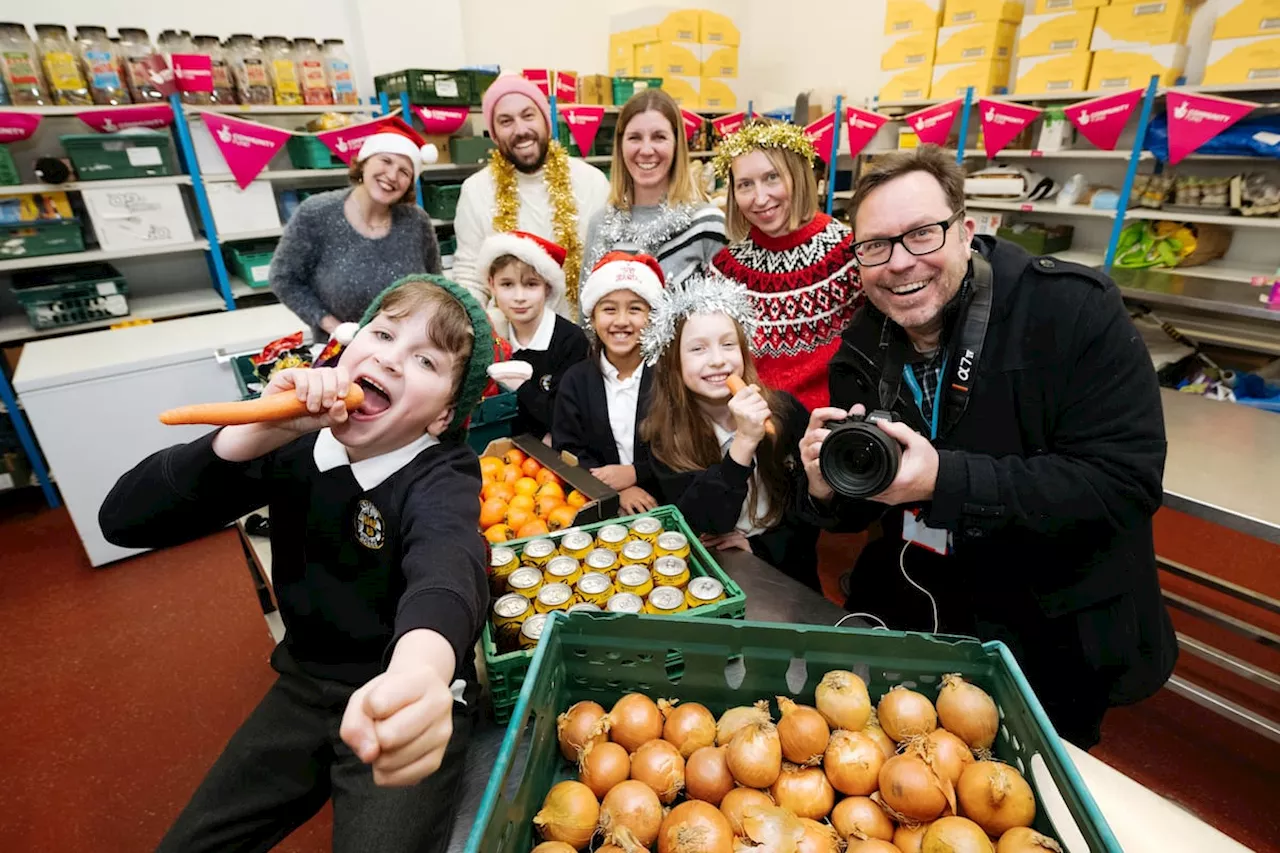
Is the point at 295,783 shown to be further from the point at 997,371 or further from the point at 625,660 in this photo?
the point at 997,371

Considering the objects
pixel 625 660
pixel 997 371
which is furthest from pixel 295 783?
pixel 997 371

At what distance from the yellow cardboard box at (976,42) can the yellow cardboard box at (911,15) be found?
13cm

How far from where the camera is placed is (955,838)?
69 centimetres

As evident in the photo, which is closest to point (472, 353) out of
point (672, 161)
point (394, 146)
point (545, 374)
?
point (545, 374)

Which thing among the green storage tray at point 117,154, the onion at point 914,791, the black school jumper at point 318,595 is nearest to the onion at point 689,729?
the onion at point 914,791

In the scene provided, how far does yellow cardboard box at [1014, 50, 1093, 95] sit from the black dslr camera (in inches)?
184

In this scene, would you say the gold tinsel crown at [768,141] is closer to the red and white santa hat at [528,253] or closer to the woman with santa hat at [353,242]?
the red and white santa hat at [528,253]

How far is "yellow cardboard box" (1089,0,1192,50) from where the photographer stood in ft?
12.9

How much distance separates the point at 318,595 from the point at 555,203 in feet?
7.42

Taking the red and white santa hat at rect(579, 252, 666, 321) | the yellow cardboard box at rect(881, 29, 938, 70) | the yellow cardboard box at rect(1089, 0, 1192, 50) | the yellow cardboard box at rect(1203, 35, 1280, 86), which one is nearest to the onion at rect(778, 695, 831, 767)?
the red and white santa hat at rect(579, 252, 666, 321)

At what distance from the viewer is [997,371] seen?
131cm

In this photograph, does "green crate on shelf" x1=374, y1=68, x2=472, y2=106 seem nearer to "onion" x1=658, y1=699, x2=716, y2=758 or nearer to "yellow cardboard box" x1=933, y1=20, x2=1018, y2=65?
"yellow cardboard box" x1=933, y1=20, x2=1018, y2=65

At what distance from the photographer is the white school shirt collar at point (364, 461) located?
3.59 ft

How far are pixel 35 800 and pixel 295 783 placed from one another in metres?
1.58
